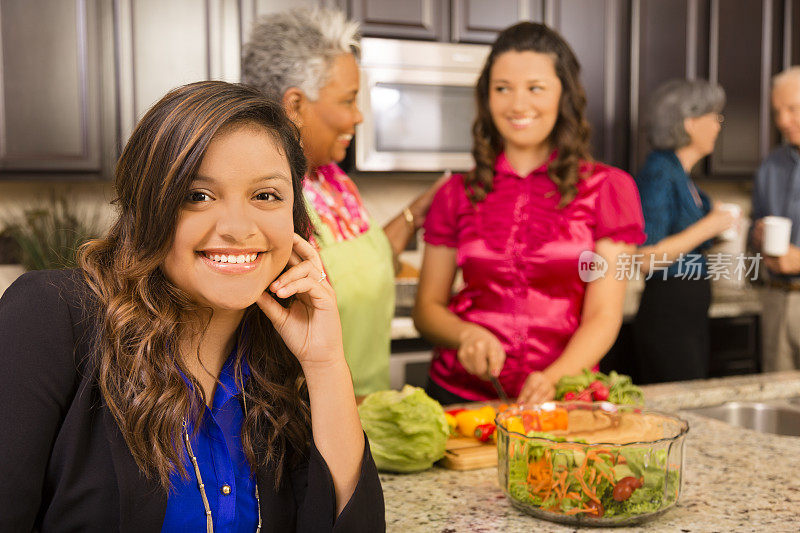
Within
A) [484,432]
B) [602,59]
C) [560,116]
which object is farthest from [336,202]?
[602,59]

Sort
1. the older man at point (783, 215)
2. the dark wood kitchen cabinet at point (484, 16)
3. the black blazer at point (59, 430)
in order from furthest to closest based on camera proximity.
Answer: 1. the older man at point (783, 215)
2. the dark wood kitchen cabinet at point (484, 16)
3. the black blazer at point (59, 430)

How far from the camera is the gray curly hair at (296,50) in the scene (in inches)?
70.4

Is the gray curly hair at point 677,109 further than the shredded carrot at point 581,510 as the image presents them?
Yes

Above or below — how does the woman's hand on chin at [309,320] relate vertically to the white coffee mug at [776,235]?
above

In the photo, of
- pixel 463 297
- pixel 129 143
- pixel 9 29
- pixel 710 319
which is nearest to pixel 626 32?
pixel 710 319

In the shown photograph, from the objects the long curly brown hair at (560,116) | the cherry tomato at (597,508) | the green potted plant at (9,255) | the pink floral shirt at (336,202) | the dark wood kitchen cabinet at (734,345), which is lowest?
the dark wood kitchen cabinet at (734,345)

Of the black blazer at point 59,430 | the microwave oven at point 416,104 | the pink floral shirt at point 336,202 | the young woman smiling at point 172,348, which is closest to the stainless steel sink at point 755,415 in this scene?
the pink floral shirt at point 336,202

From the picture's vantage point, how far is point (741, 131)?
389 cm

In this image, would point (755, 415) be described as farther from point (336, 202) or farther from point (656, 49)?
point (656, 49)

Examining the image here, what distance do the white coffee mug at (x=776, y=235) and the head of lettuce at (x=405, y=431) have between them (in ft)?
7.45

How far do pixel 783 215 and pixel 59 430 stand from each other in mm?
3351

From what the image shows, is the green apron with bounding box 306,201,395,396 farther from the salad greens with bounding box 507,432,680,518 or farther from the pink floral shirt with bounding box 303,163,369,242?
the salad greens with bounding box 507,432,680,518

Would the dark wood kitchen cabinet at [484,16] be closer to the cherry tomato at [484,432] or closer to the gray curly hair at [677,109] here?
the gray curly hair at [677,109]

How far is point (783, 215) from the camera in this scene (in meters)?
3.54
